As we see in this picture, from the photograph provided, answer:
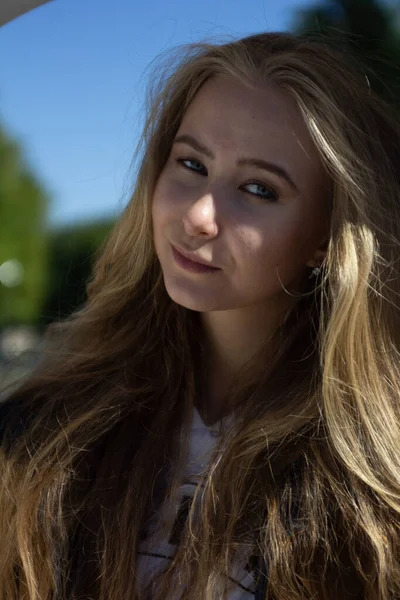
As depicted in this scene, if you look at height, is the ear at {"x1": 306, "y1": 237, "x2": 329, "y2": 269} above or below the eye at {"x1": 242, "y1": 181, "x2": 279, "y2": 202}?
below

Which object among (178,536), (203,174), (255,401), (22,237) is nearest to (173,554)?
(178,536)

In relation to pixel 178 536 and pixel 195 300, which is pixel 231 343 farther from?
pixel 178 536

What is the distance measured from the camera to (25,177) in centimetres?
302

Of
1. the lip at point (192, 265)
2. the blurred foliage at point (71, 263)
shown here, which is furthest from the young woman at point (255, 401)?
the blurred foliage at point (71, 263)

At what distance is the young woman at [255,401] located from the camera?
1397 mm

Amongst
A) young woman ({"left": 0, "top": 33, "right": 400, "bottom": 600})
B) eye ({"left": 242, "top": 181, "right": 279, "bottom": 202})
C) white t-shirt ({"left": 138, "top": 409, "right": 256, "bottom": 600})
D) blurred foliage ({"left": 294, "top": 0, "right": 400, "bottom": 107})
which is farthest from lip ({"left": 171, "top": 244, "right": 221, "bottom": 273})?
blurred foliage ({"left": 294, "top": 0, "right": 400, "bottom": 107})

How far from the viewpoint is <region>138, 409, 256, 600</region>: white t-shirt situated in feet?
4.63

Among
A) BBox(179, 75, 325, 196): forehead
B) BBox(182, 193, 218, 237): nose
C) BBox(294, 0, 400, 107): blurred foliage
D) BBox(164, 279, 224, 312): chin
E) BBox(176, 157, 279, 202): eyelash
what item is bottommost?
BBox(164, 279, 224, 312): chin

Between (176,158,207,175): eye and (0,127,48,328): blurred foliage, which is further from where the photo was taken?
(0,127,48,328): blurred foliage

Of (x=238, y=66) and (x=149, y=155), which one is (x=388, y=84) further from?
(x=149, y=155)

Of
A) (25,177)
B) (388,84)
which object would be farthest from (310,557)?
(25,177)

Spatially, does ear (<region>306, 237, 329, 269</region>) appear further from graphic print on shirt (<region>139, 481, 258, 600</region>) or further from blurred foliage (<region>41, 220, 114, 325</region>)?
blurred foliage (<region>41, 220, 114, 325</region>)

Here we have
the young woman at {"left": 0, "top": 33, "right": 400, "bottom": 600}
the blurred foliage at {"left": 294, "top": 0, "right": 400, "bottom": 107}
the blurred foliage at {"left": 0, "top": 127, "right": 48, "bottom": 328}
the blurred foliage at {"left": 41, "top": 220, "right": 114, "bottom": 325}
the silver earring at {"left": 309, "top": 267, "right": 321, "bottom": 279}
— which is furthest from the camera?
the blurred foliage at {"left": 0, "top": 127, "right": 48, "bottom": 328}

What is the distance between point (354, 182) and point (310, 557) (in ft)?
2.15
